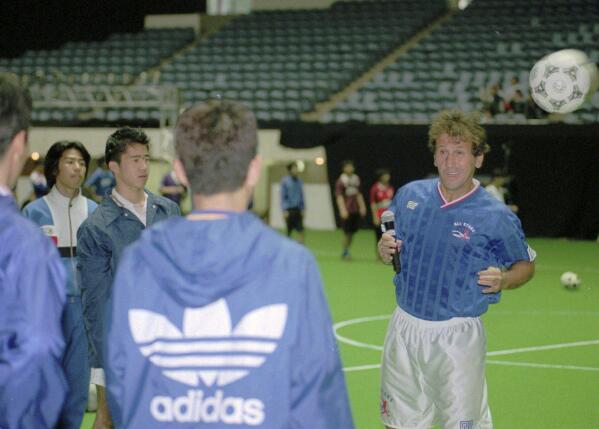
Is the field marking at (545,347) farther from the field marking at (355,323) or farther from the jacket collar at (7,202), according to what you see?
the jacket collar at (7,202)

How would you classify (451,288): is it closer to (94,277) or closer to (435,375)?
(435,375)

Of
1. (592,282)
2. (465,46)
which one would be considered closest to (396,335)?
(592,282)

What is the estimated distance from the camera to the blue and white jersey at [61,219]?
5777 mm

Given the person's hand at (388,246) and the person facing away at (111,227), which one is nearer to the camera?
the person's hand at (388,246)

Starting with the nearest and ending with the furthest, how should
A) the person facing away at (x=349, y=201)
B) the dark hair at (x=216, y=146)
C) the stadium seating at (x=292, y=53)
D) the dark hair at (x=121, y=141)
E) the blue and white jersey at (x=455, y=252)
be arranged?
the dark hair at (x=216, y=146) < the blue and white jersey at (x=455, y=252) < the dark hair at (x=121, y=141) < the person facing away at (x=349, y=201) < the stadium seating at (x=292, y=53)

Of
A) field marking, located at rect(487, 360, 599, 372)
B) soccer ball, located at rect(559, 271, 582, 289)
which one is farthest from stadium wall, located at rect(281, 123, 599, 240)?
field marking, located at rect(487, 360, 599, 372)

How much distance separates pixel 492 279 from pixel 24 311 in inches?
108

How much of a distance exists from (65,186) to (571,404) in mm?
4397

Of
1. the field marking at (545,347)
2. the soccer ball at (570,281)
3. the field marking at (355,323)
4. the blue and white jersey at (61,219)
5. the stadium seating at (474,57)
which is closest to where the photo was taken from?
the blue and white jersey at (61,219)

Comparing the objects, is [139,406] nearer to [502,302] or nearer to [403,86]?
[502,302]

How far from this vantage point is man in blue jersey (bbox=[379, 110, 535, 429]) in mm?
4707

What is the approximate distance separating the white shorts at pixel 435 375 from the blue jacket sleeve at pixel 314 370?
7.58ft

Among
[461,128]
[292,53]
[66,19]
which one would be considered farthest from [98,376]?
[66,19]

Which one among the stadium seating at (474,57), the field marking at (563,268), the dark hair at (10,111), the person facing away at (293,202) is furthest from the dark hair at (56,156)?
the stadium seating at (474,57)
